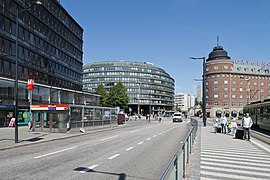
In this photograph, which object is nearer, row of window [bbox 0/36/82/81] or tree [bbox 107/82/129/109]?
row of window [bbox 0/36/82/81]

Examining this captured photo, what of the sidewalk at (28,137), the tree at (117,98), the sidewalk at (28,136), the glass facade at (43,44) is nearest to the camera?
the sidewalk at (28,137)

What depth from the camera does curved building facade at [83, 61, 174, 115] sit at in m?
132

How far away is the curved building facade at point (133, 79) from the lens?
432ft

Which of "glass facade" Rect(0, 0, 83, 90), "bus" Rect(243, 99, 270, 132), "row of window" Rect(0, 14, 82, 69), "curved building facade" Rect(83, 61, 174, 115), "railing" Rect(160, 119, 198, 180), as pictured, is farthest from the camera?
"curved building facade" Rect(83, 61, 174, 115)

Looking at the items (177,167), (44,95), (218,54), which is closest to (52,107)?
(44,95)

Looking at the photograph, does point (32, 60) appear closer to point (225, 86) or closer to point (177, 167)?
point (177, 167)

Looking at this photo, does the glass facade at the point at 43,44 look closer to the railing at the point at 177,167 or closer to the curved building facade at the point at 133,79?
the railing at the point at 177,167

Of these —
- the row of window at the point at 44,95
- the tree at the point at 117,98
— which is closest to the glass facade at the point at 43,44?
the row of window at the point at 44,95

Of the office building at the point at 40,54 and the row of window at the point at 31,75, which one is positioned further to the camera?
the row of window at the point at 31,75

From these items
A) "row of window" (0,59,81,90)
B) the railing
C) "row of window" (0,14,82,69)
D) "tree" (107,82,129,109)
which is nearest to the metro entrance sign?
"row of window" (0,59,81,90)

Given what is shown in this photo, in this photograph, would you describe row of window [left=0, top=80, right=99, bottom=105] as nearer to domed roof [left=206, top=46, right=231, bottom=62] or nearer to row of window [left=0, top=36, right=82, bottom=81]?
row of window [left=0, top=36, right=82, bottom=81]

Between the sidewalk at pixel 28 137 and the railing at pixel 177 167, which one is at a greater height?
the railing at pixel 177 167

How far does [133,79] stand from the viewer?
132250mm

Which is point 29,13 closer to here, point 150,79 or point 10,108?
point 10,108
